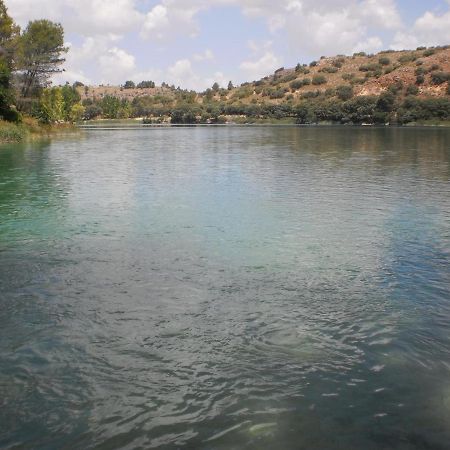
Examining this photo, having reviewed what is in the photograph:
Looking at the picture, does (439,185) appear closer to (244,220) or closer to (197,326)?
(244,220)

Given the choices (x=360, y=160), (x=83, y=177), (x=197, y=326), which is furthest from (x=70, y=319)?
(x=360, y=160)

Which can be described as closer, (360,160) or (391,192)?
(391,192)

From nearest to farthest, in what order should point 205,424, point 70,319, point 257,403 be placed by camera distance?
point 205,424 < point 257,403 < point 70,319

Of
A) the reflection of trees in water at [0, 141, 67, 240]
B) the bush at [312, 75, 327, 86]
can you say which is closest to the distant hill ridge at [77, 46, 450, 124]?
the bush at [312, 75, 327, 86]

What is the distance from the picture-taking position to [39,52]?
80.7 metres

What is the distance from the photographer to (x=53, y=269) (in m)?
14.0

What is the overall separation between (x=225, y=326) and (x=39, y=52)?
8112cm

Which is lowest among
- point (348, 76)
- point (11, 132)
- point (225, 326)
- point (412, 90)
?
point (225, 326)

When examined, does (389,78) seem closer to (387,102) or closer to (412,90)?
(412,90)

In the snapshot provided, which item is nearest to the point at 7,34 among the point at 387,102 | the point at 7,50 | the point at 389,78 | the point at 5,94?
the point at 7,50

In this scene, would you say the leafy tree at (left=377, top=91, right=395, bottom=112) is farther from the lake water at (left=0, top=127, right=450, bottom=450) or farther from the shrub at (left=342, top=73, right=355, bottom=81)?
the lake water at (left=0, top=127, right=450, bottom=450)

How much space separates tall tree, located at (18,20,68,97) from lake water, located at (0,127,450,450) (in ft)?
208

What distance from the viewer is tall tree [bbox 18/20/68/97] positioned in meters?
78.6

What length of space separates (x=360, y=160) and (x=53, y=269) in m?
36.1
